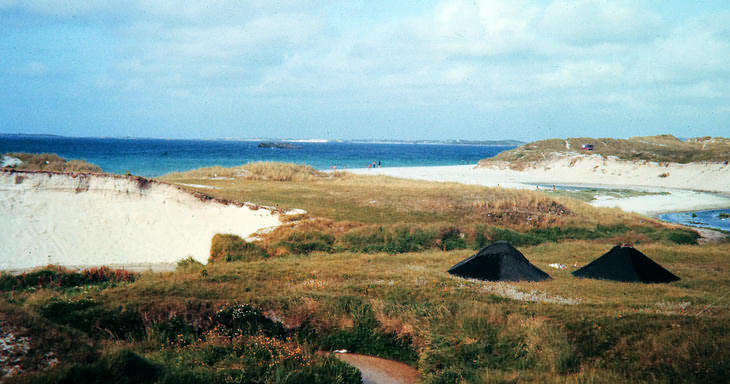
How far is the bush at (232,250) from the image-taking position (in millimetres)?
20109

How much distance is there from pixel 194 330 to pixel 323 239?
1245 centimetres

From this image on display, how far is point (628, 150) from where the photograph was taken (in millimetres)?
93125

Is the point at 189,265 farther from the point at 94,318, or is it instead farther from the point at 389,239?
the point at 389,239

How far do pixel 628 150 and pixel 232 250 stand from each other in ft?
304

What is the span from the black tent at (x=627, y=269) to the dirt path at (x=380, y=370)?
9.91 meters

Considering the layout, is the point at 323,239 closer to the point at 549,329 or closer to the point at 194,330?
the point at 194,330

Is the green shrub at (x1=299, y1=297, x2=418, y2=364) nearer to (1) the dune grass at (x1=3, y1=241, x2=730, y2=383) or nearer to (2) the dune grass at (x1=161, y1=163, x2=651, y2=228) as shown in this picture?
(1) the dune grass at (x1=3, y1=241, x2=730, y2=383)

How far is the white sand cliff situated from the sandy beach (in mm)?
36850

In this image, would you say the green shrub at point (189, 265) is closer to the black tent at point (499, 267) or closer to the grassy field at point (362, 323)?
the grassy field at point (362, 323)

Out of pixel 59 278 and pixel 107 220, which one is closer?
pixel 59 278

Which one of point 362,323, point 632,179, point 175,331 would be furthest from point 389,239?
point 632,179

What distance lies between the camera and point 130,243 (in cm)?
2341

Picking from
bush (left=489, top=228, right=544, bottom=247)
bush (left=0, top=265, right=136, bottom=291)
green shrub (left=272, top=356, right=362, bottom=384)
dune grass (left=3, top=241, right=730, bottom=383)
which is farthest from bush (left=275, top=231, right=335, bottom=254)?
green shrub (left=272, top=356, right=362, bottom=384)

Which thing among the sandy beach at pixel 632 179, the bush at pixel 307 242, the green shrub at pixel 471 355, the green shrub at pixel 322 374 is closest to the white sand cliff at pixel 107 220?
the bush at pixel 307 242
